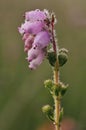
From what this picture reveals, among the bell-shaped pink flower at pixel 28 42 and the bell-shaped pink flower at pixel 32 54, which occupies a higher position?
the bell-shaped pink flower at pixel 28 42

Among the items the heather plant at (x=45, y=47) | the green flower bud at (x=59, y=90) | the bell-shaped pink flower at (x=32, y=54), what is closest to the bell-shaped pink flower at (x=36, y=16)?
the heather plant at (x=45, y=47)

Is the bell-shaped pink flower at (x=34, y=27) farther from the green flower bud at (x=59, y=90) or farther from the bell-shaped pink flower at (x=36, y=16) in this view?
the green flower bud at (x=59, y=90)

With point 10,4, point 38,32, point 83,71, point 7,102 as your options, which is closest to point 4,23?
point 10,4

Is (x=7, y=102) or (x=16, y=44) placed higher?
(x=16, y=44)

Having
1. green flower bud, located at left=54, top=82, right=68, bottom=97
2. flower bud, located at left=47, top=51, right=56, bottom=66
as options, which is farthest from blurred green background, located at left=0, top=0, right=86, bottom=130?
flower bud, located at left=47, top=51, right=56, bottom=66

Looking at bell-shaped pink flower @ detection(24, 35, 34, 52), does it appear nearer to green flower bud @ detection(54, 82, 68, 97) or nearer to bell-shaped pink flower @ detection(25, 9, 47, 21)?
bell-shaped pink flower @ detection(25, 9, 47, 21)

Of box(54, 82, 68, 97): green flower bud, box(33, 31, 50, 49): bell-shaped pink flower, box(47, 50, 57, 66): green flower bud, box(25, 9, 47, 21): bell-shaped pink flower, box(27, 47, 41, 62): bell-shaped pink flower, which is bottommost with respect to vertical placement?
box(54, 82, 68, 97): green flower bud

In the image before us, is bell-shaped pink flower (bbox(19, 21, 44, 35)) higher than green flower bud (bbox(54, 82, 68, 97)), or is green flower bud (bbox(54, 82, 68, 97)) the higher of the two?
bell-shaped pink flower (bbox(19, 21, 44, 35))

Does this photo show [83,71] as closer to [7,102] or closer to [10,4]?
[7,102]
